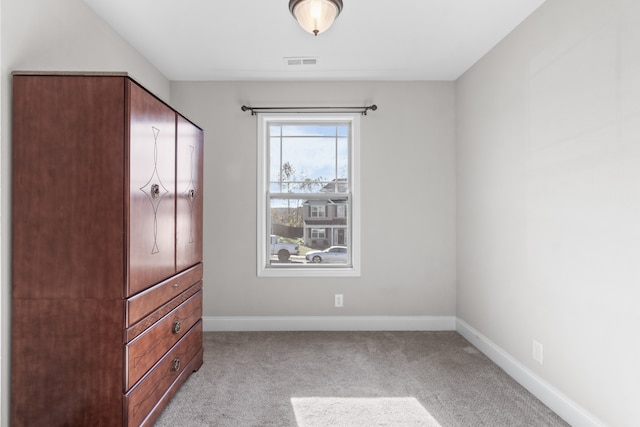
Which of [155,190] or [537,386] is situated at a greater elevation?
[155,190]

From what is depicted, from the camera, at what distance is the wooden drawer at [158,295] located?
6.01 feet

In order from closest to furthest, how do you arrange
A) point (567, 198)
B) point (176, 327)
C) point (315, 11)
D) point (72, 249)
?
point (72, 249)
point (315, 11)
point (567, 198)
point (176, 327)

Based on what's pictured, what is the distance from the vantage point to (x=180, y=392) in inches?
96.4

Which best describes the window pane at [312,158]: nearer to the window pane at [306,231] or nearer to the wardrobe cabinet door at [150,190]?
the window pane at [306,231]

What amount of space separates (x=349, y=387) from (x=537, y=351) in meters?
1.30

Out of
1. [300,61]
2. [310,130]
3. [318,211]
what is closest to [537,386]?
[318,211]

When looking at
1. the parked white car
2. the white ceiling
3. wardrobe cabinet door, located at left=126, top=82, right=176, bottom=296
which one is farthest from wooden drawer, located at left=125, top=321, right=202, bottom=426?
the white ceiling

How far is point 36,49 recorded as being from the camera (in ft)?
6.25

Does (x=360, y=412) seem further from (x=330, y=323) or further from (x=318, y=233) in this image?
(x=318, y=233)

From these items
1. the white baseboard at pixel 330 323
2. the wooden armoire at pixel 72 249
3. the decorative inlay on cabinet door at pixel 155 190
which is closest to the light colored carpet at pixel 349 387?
the white baseboard at pixel 330 323

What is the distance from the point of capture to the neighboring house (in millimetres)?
3768

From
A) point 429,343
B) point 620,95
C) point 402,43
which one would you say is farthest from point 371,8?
point 429,343

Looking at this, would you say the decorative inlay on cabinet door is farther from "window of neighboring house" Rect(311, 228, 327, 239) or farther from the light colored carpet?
"window of neighboring house" Rect(311, 228, 327, 239)

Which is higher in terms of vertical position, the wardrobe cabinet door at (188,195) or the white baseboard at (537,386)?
the wardrobe cabinet door at (188,195)
